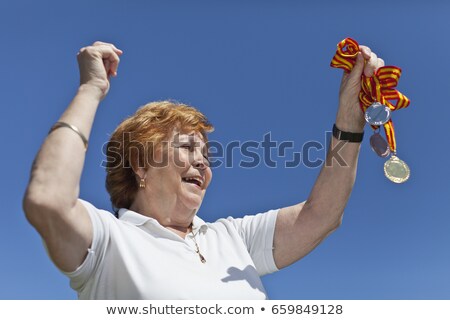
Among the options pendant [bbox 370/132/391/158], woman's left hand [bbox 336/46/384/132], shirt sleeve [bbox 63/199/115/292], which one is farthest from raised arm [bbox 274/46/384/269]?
shirt sleeve [bbox 63/199/115/292]

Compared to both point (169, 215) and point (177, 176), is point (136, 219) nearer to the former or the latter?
point (169, 215)

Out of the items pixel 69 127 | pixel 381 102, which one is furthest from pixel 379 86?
pixel 69 127

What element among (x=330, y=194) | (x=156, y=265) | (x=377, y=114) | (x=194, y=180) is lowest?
(x=156, y=265)

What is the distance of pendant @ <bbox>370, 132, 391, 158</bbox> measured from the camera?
364cm

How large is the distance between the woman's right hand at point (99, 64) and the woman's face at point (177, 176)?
2.75ft

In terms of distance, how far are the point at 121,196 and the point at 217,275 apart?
1026 millimetres

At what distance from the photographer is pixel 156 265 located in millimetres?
3168

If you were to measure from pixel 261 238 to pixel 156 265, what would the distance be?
3.13 ft

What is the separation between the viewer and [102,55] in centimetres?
310

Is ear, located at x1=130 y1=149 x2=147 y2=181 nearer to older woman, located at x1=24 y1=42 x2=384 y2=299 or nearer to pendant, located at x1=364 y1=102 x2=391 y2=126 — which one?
older woman, located at x1=24 y1=42 x2=384 y2=299

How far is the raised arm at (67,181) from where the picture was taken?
2.59 meters
